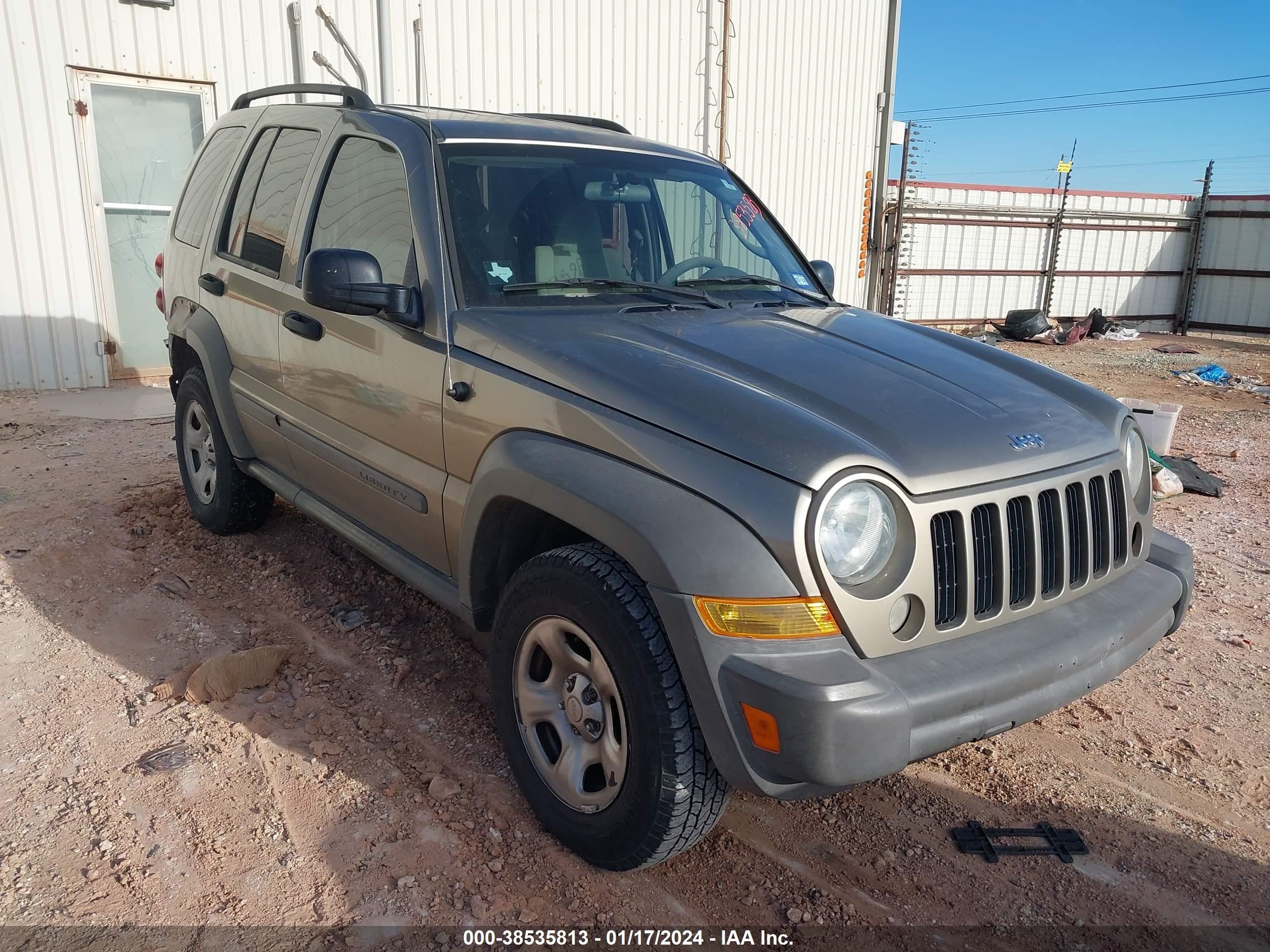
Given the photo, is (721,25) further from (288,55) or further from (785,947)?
(785,947)

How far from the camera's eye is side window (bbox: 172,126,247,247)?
4.49 m

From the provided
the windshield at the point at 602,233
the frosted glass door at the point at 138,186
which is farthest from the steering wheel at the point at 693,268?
the frosted glass door at the point at 138,186

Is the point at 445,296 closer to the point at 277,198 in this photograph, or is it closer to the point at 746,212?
the point at 277,198

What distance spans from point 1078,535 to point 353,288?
2.22 metres

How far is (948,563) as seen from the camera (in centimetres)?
224

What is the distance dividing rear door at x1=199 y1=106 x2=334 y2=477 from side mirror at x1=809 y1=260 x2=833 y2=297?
2.09m

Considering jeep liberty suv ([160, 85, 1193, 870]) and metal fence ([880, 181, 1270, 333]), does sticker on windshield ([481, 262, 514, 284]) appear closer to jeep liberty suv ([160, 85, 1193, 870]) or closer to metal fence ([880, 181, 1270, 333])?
jeep liberty suv ([160, 85, 1193, 870])

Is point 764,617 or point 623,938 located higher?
point 764,617

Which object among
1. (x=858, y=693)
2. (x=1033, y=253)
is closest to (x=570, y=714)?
(x=858, y=693)

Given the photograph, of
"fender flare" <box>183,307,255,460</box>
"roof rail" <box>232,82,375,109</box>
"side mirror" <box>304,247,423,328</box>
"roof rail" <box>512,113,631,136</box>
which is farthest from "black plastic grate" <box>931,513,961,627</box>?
"fender flare" <box>183,307,255,460</box>

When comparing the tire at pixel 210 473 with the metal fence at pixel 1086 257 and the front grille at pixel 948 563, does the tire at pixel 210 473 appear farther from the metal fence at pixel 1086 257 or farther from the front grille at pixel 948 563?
the metal fence at pixel 1086 257

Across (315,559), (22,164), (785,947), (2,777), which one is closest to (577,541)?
(785,947)

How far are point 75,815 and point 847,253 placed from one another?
12.6 metres

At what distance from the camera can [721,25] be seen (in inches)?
443
